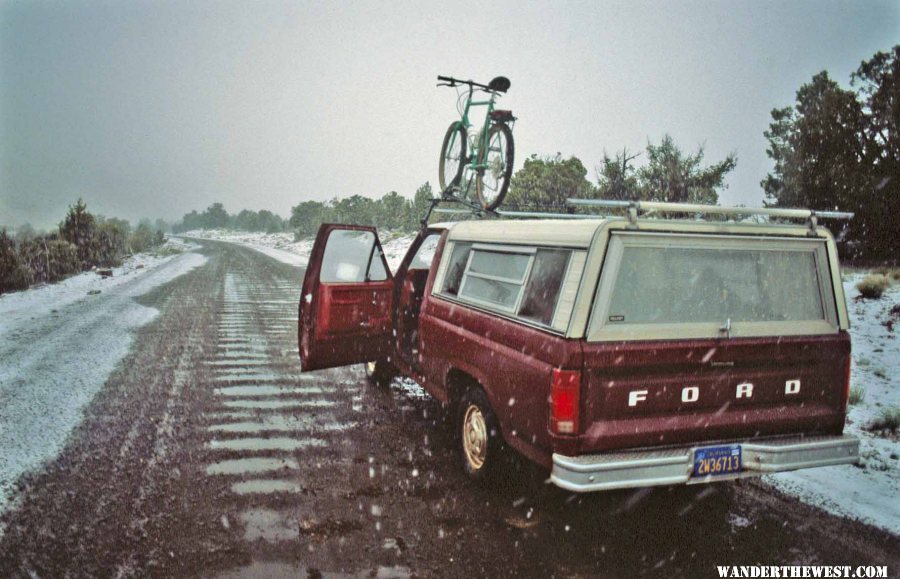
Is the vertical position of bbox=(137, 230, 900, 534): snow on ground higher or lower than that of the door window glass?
lower

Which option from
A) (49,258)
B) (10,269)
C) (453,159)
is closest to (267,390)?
(453,159)

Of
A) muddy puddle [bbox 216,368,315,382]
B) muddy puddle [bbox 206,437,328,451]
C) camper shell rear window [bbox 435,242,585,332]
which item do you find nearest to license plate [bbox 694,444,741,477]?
camper shell rear window [bbox 435,242,585,332]

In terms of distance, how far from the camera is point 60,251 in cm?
2138

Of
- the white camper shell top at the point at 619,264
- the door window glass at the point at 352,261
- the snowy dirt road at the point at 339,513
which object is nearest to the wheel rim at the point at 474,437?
the snowy dirt road at the point at 339,513

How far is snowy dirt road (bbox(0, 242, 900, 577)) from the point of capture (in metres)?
3.41

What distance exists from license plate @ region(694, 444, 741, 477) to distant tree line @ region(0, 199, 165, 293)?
60.6ft

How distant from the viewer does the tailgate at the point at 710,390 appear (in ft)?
11.1

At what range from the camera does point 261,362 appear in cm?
818

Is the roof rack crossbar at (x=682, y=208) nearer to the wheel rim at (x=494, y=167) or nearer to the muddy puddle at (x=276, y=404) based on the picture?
the muddy puddle at (x=276, y=404)

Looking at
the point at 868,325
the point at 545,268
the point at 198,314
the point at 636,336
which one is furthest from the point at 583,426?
the point at 198,314

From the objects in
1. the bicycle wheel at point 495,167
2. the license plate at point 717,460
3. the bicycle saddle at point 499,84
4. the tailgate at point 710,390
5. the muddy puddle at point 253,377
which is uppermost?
the bicycle saddle at point 499,84

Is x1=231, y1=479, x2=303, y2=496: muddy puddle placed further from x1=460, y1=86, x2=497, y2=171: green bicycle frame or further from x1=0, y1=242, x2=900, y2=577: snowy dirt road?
x1=460, y1=86, x2=497, y2=171: green bicycle frame

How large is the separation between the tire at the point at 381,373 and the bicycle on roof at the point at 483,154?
207 centimetres
